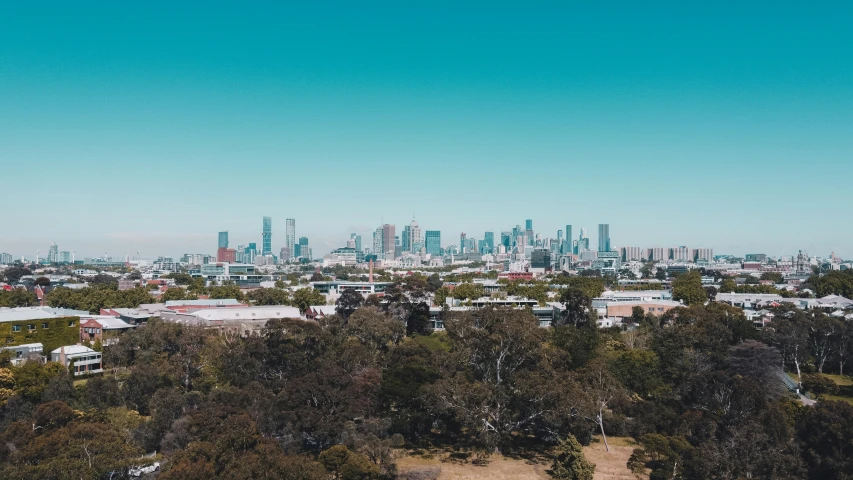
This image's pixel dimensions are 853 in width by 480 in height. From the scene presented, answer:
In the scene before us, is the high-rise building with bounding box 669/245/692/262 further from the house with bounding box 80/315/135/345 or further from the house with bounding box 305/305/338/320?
the house with bounding box 80/315/135/345

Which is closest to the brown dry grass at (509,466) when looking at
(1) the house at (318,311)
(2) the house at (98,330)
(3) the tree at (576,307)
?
(3) the tree at (576,307)

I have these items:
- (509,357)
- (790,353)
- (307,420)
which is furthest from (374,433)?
(790,353)

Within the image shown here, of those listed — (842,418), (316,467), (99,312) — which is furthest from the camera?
(99,312)

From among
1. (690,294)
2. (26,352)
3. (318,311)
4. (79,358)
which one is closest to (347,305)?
(318,311)

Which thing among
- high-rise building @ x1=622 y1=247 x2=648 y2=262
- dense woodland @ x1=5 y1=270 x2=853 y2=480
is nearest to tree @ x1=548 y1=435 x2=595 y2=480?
dense woodland @ x1=5 y1=270 x2=853 y2=480

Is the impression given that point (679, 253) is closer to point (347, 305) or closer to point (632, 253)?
point (632, 253)

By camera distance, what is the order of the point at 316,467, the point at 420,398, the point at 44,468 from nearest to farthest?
the point at 44,468, the point at 316,467, the point at 420,398

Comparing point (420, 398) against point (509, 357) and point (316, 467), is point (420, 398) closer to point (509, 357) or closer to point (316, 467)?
point (509, 357)
